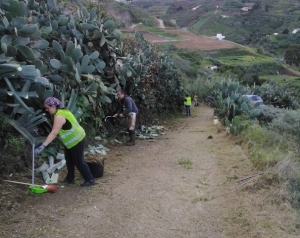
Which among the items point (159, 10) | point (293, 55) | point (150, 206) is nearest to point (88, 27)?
point (150, 206)

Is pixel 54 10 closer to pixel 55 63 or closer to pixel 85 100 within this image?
pixel 55 63

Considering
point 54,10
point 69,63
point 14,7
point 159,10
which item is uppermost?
point 14,7

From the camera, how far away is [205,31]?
3413 inches

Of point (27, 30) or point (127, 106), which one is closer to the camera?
point (27, 30)

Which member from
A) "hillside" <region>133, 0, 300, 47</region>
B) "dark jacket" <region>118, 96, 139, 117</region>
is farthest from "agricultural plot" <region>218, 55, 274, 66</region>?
"dark jacket" <region>118, 96, 139, 117</region>

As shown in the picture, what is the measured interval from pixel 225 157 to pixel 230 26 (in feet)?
268

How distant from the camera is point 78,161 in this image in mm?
5887

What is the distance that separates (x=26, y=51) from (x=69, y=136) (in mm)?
1763

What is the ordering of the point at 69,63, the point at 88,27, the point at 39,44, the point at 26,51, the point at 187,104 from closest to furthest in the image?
the point at 26,51
the point at 39,44
the point at 69,63
the point at 88,27
the point at 187,104

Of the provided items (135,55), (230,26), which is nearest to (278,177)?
(135,55)

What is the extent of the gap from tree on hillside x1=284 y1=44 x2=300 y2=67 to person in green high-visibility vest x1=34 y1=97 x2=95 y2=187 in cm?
5457

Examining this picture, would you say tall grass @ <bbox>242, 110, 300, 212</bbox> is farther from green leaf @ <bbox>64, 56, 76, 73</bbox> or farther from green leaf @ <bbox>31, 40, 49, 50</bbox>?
green leaf @ <bbox>31, 40, 49, 50</bbox>

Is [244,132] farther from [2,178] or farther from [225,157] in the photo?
[2,178]

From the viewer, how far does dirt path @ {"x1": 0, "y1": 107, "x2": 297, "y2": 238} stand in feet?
15.1
